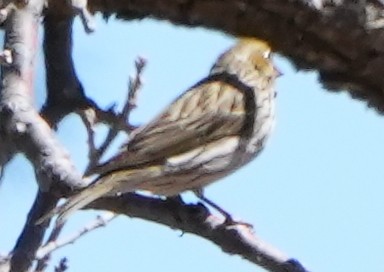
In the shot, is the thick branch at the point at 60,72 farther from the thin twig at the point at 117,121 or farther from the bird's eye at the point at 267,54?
the bird's eye at the point at 267,54

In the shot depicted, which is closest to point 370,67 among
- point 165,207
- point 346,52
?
point 346,52

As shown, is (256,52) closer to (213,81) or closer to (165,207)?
Answer: (213,81)

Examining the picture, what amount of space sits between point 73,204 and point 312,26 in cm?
125

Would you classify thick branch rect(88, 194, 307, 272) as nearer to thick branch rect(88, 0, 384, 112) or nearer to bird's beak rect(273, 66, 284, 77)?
thick branch rect(88, 0, 384, 112)

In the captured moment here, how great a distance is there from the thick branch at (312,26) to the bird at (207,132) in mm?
359

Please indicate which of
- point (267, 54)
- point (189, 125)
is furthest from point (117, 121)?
point (267, 54)

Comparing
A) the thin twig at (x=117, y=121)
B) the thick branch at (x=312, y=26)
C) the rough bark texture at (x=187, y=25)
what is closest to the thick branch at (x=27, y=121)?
the rough bark texture at (x=187, y=25)

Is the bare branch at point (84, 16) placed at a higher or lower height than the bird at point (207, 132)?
higher

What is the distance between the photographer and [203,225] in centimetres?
388

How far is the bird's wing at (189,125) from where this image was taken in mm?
4703

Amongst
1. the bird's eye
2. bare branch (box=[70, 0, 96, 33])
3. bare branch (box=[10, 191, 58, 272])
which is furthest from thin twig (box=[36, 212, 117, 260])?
the bird's eye

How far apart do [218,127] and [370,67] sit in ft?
2.90

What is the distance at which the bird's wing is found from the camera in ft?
15.4

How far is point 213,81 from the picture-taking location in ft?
17.9
